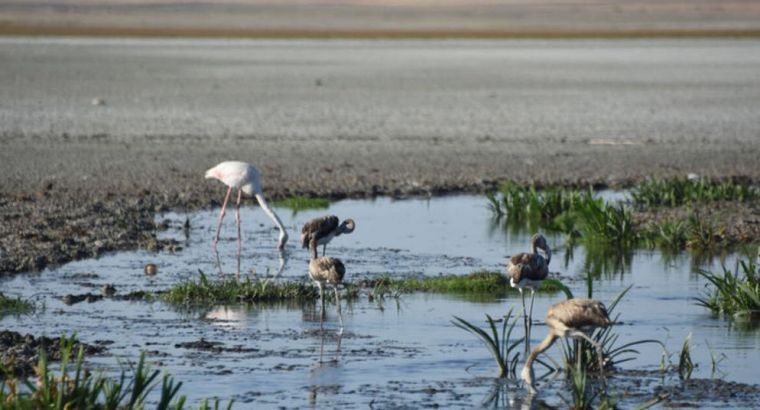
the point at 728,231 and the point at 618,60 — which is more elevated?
the point at 618,60

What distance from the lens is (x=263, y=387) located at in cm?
1039

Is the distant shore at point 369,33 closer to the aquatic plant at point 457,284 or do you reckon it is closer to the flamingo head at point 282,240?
the flamingo head at point 282,240

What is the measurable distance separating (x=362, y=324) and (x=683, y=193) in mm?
8280

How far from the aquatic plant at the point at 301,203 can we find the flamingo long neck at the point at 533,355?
9903 millimetres

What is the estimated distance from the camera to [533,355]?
1024 centimetres

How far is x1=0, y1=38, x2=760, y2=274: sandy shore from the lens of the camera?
20562 millimetres

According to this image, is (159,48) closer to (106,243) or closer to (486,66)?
(486,66)

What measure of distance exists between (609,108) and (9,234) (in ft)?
70.4

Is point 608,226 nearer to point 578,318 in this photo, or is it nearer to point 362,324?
point 362,324

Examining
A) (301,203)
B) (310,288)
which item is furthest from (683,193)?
(310,288)

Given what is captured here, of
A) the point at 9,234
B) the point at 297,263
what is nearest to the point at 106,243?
the point at 9,234

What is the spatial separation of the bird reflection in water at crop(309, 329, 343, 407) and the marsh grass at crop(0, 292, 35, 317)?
8.96 feet

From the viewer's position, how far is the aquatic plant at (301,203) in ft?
66.5

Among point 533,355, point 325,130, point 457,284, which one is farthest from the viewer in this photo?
point 325,130
